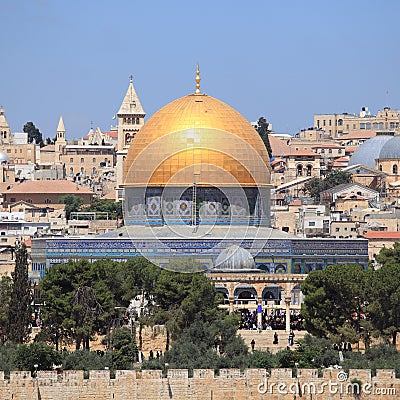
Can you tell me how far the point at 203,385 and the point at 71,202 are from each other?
6878 cm

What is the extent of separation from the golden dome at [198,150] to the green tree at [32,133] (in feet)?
302

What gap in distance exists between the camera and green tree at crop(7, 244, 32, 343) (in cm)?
4628

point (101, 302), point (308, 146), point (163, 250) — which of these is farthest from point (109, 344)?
point (308, 146)

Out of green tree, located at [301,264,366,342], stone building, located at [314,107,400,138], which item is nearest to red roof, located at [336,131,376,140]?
stone building, located at [314,107,400,138]

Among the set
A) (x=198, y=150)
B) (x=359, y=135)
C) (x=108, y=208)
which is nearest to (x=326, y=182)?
(x=108, y=208)

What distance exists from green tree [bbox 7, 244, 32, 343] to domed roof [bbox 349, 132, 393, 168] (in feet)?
202

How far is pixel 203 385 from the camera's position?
36562 mm

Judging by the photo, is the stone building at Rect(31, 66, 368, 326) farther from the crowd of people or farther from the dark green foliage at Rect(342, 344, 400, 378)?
the dark green foliage at Rect(342, 344, 400, 378)

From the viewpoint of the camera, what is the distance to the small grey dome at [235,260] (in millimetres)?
59438

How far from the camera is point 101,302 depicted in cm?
4897

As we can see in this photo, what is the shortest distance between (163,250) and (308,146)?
71962 millimetres

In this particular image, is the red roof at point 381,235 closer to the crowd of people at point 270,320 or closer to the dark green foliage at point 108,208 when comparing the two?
the dark green foliage at point 108,208

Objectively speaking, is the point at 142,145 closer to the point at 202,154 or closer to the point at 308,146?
the point at 202,154

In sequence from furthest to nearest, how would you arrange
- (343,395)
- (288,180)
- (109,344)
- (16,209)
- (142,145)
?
1. (288,180)
2. (16,209)
3. (142,145)
4. (109,344)
5. (343,395)
